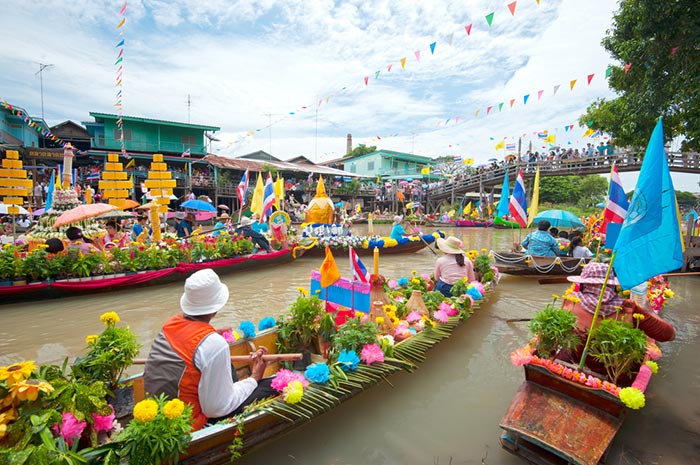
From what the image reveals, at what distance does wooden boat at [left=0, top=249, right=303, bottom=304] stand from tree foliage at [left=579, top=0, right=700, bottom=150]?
10471 millimetres

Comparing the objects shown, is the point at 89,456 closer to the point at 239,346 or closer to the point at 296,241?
the point at 239,346

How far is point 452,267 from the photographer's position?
255 inches

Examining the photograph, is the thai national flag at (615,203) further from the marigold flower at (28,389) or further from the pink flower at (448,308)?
the marigold flower at (28,389)

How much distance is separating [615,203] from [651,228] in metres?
4.07

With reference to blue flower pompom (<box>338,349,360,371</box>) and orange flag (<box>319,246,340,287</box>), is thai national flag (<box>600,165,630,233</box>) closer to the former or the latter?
orange flag (<box>319,246,340,287</box>)

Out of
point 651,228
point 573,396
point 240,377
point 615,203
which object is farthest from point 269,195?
point 651,228

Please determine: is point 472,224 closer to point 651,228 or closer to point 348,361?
point 651,228

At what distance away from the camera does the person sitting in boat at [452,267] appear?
6438mm

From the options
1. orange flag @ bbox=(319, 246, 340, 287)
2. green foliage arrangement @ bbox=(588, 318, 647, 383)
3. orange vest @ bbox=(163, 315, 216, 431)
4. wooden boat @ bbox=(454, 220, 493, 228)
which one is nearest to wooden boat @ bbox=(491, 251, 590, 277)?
green foliage arrangement @ bbox=(588, 318, 647, 383)

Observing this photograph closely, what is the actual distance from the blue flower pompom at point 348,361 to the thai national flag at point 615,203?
5.16 meters

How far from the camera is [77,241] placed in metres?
8.39

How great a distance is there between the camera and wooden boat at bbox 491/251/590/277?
9516mm

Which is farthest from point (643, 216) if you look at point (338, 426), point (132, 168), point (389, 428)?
point (132, 168)

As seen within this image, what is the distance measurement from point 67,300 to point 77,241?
1.34 m
